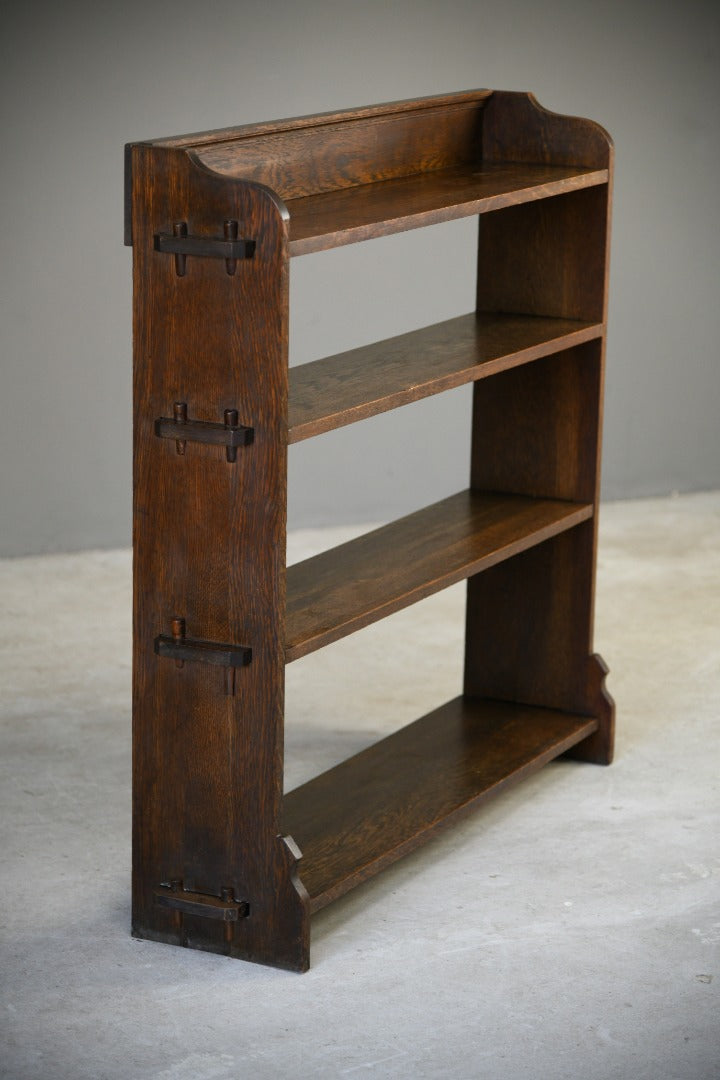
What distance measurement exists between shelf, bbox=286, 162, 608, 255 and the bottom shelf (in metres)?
1.34

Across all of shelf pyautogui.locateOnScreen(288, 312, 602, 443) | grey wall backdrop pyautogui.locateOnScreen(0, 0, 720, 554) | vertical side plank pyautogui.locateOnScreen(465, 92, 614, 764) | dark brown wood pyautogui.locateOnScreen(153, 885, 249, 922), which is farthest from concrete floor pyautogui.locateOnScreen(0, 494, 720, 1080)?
shelf pyautogui.locateOnScreen(288, 312, 602, 443)

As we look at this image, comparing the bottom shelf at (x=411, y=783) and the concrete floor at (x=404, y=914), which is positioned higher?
the bottom shelf at (x=411, y=783)

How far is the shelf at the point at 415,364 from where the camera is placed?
3.51 meters

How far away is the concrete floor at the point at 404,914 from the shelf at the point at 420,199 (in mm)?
1462


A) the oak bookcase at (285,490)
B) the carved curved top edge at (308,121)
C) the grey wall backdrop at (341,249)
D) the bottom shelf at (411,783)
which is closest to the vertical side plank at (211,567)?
the oak bookcase at (285,490)

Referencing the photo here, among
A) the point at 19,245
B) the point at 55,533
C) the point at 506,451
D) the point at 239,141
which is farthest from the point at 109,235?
the point at 239,141

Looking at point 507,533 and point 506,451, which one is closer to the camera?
point 507,533

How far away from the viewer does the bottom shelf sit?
3799 millimetres

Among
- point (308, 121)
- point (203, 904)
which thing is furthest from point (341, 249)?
point (203, 904)

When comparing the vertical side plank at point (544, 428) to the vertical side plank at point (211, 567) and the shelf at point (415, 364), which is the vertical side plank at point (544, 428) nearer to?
the shelf at point (415, 364)

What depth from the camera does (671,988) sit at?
3471mm

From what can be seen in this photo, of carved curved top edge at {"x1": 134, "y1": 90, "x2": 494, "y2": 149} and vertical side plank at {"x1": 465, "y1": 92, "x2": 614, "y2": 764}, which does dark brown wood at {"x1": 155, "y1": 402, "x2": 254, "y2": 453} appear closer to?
carved curved top edge at {"x1": 134, "y1": 90, "x2": 494, "y2": 149}

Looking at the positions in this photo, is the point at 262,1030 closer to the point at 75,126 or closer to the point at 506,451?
the point at 506,451

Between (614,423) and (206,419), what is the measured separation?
13.8ft
